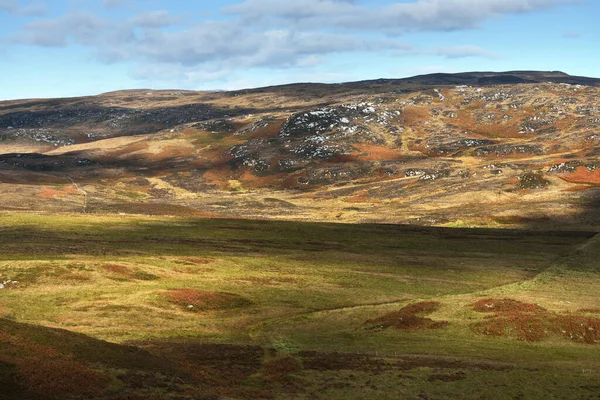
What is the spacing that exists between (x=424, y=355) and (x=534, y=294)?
2895 cm

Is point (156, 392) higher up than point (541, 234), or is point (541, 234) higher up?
point (156, 392)

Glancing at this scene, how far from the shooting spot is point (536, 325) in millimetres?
61344

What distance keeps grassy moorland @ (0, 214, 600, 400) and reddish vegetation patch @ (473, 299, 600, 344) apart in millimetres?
197

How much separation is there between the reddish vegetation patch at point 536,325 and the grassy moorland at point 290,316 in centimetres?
20

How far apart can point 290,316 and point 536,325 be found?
24.4m

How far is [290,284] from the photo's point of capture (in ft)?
276

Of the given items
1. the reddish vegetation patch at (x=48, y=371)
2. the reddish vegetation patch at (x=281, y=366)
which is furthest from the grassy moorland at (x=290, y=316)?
the reddish vegetation patch at (x=281, y=366)

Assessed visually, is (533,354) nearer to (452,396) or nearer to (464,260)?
(452,396)

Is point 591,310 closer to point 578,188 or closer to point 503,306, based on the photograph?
point 503,306

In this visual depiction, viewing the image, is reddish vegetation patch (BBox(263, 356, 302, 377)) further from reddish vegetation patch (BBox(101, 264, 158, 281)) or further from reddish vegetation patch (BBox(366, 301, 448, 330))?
reddish vegetation patch (BBox(101, 264, 158, 281))

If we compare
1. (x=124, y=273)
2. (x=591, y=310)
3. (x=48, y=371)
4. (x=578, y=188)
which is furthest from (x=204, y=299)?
(x=578, y=188)

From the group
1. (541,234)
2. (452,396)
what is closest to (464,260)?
(541,234)

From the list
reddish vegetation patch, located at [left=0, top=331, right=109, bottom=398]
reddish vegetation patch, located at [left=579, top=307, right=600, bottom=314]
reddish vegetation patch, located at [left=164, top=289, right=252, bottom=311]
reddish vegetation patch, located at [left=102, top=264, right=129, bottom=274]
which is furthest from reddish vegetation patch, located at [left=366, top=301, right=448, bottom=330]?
reddish vegetation patch, located at [left=102, top=264, right=129, bottom=274]

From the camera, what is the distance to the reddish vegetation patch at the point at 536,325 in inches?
2347
